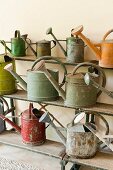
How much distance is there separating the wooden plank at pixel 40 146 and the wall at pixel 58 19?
1.01 feet

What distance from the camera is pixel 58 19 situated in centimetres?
193

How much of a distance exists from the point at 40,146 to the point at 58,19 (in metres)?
0.88

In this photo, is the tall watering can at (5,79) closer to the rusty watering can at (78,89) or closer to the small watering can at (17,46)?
the small watering can at (17,46)

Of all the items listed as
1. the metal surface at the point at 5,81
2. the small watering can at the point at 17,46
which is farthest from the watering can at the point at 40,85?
the small watering can at the point at 17,46

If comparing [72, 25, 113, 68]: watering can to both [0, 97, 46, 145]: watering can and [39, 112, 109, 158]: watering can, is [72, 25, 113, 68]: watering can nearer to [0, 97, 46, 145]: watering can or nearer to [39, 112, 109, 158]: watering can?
[39, 112, 109, 158]: watering can

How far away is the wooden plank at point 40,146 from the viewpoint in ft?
5.77

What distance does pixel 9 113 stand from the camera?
2.33 m

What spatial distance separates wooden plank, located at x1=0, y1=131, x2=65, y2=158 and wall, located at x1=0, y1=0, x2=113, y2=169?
0.31m

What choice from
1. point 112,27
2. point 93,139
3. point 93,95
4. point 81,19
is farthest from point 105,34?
point 93,139

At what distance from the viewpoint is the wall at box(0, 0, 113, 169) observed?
180 centimetres

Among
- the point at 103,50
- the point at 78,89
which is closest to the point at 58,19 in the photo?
the point at 103,50

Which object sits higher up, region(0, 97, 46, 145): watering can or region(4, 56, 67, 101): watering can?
region(4, 56, 67, 101): watering can

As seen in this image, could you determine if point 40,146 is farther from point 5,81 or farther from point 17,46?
point 17,46

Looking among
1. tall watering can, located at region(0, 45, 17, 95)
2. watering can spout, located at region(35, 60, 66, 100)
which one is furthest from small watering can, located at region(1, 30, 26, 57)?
watering can spout, located at region(35, 60, 66, 100)
